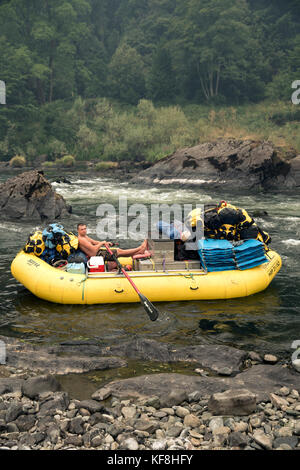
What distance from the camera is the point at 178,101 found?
174 feet

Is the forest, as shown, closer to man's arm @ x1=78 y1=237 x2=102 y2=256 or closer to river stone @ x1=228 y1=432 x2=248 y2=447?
man's arm @ x1=78 y1=237 x2=102 y2=256

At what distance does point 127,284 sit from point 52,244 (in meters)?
1.62

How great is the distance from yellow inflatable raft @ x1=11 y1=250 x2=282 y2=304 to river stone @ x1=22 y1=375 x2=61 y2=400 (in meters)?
2.79

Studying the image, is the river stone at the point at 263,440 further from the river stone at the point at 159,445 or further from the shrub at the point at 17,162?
the shrub at the point at 17,162

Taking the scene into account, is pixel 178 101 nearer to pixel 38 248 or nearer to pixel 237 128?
pixel 237 128

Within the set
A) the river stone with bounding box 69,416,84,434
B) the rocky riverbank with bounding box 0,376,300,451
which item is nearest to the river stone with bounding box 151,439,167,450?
the rocky riverbank with bounding box 0,376,300,451

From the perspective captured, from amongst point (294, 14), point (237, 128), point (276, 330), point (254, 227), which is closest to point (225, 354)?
point (276, 330)

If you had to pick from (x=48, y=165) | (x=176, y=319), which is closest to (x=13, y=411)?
(x=176, y=319)

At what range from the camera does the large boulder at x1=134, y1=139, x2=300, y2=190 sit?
74.5 ft

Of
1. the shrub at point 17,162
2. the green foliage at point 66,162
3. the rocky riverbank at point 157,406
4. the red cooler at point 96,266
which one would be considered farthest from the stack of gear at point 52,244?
the shrub at point 17,162

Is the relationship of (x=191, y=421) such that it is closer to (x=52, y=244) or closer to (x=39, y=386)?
(x=39, y=386)

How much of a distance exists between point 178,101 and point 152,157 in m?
23.4

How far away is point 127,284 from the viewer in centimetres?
751

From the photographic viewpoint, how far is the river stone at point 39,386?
14.8ft
